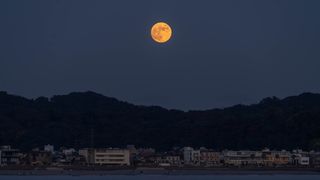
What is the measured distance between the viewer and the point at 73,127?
320ft

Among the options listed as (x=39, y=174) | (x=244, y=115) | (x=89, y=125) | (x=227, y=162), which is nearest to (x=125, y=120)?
(x=89, y=125)

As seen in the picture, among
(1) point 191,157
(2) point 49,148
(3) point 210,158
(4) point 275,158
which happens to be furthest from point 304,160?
(2) point 49,148

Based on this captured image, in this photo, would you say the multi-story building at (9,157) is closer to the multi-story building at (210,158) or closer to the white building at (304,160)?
the multi-story building at (210,158)

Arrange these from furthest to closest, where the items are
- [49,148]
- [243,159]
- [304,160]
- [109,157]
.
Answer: [49,148]
[243,159]
[304,160]
[109,157]

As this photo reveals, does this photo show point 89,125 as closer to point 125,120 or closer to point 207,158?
point 125,120

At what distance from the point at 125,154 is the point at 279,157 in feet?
49.1

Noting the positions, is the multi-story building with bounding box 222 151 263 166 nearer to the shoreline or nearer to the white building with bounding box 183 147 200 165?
the white building with bounding box 183 147 200 165

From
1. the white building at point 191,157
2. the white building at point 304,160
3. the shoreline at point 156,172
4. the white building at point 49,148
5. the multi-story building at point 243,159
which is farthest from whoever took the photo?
the white building at point 49,148

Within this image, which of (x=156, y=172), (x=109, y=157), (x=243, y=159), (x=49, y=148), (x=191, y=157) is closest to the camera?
(x=156, y=172)

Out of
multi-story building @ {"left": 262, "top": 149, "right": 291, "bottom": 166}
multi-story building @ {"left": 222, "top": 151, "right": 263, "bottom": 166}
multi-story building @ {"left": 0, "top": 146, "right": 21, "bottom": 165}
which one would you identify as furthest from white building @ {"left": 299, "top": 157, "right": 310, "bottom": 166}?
multi-story building @ {"left": 0, "top": 146, "right": 21, "bottom": 165}

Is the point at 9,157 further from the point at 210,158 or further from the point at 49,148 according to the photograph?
the point at 210,158

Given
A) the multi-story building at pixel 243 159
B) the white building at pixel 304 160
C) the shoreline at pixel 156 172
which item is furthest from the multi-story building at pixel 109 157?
the white building at pixel 304 160

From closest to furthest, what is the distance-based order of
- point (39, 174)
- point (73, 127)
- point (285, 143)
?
1. point (39, 174)
2. point (285, 143)
3. point (73, 127)

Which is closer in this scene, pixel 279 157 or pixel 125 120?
pixel 279 157
